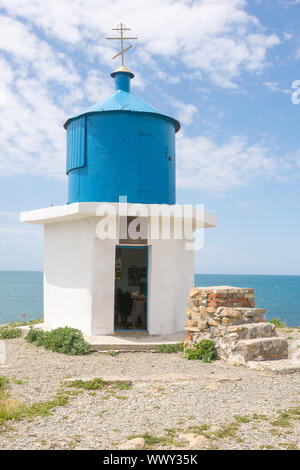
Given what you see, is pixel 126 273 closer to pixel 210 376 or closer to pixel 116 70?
pixel 116 70

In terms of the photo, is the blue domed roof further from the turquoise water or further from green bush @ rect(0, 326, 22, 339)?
the turquoise water

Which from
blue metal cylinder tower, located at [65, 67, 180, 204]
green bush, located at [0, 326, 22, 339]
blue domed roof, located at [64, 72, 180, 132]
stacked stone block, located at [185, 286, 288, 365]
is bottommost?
green bush, located at [0, 326, 22, 339]

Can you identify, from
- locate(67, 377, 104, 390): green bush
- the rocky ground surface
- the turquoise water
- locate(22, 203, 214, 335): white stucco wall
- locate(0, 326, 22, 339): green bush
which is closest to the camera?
the rocky ground surface

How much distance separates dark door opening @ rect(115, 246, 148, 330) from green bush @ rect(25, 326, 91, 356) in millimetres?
3394

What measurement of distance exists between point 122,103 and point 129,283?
6983 millimetres

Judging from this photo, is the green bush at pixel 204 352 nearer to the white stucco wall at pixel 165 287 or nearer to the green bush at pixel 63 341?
the white stucco wall at pixel 165 287

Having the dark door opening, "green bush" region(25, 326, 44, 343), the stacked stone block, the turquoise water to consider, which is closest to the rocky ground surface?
the stacked stone block

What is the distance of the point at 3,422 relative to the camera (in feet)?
17.9

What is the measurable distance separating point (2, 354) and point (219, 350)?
201 inches

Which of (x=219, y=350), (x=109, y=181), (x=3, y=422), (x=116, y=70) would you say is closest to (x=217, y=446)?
(x=3, y=422)

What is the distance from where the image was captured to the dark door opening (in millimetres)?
14461

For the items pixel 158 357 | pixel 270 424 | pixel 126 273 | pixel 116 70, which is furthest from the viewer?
pixel 126 273

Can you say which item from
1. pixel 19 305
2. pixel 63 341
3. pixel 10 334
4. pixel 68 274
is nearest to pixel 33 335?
pixel 10 334

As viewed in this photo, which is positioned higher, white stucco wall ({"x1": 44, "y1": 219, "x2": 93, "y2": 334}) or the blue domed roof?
the blue domed roof
